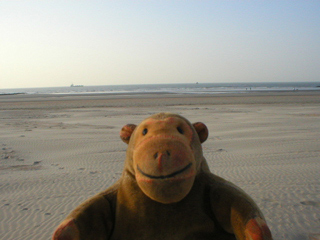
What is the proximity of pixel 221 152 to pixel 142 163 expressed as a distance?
5.82 meters

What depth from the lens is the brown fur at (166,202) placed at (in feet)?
6.70

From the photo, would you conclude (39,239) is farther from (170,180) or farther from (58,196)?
(170,180)

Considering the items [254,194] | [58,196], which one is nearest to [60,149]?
[58,196]

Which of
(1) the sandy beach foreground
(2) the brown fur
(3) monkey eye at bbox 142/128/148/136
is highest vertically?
(3) monkey eye at bbox 142/128/148/136

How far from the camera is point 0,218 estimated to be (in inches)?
165

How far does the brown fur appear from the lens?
2.04 metres

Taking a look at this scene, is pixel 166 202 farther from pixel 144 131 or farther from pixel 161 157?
pixel 144 131

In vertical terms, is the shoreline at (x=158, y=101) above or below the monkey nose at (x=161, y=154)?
below

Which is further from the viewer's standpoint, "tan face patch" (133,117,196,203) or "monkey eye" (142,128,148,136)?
"monkey eye" (142,128,148,136)

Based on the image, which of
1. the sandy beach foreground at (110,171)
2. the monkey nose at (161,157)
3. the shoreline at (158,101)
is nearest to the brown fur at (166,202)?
the monkey nose at (161,157)

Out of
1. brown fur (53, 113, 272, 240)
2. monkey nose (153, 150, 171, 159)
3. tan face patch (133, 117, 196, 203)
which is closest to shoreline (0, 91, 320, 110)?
brown fur (53, 113, 272, 240)

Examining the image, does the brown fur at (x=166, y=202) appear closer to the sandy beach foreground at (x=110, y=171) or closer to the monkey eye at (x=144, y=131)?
the monkey eye at (x=144, y=131)

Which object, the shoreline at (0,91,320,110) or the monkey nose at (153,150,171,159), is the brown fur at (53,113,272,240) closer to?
the monkey nose at (153,150,171,159)

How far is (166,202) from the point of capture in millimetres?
2070
